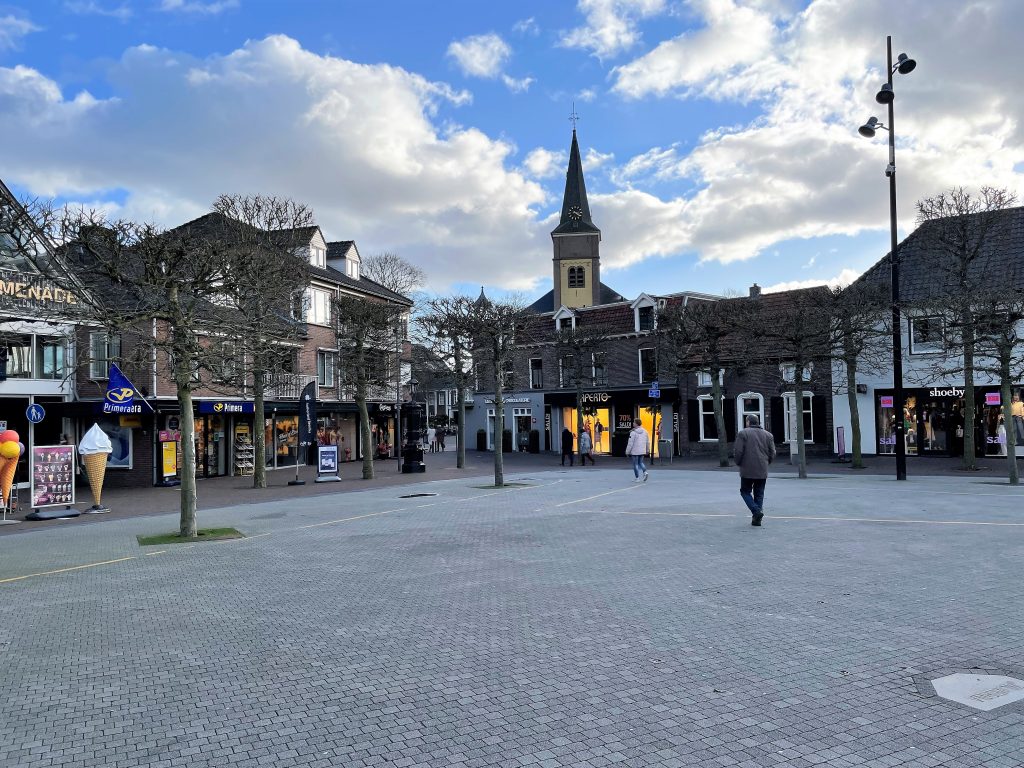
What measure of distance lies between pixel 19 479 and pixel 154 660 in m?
23.6

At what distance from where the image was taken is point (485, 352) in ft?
103

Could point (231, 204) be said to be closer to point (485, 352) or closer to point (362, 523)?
point (485, 352)

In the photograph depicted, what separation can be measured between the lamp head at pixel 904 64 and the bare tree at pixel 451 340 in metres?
15.4

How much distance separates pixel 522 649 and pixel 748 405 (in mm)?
34545

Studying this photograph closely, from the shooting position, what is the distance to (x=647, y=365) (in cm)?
4238

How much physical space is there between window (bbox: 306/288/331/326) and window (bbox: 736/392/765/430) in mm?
20267

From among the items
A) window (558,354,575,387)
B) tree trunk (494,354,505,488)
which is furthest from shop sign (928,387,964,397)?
tree trunk (494,354,505,488)

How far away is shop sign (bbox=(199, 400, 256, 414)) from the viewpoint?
1123 inches

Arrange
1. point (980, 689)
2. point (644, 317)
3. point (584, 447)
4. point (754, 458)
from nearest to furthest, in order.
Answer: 1. point (980, 689)
2. point (754, 458)
3. point (584, 447)
4. point (644, 317)

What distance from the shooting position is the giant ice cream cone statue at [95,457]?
18.7 metres

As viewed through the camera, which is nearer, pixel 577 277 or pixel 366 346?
pixel 366 346

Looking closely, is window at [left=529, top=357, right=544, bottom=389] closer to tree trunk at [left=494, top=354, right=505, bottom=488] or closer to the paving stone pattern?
tree trunk at [left=494, top=354, right=505, bottom=488]

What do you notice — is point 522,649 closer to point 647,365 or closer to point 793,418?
point 793,418

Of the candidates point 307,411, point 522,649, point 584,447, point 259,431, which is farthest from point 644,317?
point 522,649
